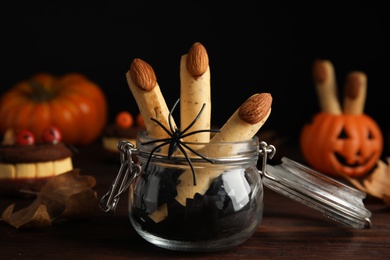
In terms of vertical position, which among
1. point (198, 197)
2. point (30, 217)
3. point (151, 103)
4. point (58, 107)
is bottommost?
point (58, 107)

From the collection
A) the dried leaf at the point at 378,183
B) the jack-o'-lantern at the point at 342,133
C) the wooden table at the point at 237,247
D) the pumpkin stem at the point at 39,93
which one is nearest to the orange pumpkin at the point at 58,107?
the pumpkin stem at the point at 39,93

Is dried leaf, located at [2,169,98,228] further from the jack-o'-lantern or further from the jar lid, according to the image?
the jack-o'-lantern

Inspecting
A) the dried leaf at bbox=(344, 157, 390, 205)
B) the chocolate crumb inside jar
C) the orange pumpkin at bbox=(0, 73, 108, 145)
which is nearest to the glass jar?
the chocolate crumb inside jar

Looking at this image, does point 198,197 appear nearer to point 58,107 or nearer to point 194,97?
point 194,97

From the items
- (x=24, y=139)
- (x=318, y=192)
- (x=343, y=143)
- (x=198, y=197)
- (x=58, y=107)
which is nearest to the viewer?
(x=198, y=197)

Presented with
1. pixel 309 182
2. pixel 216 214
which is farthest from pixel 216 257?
pixel 309 182

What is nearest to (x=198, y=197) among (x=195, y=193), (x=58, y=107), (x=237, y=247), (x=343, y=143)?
(x=195, y=193)

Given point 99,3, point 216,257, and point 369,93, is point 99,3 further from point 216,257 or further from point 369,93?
point 216,257

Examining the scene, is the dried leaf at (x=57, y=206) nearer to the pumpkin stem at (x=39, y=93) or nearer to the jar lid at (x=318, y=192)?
the jar lid at (x=318, y=192)
